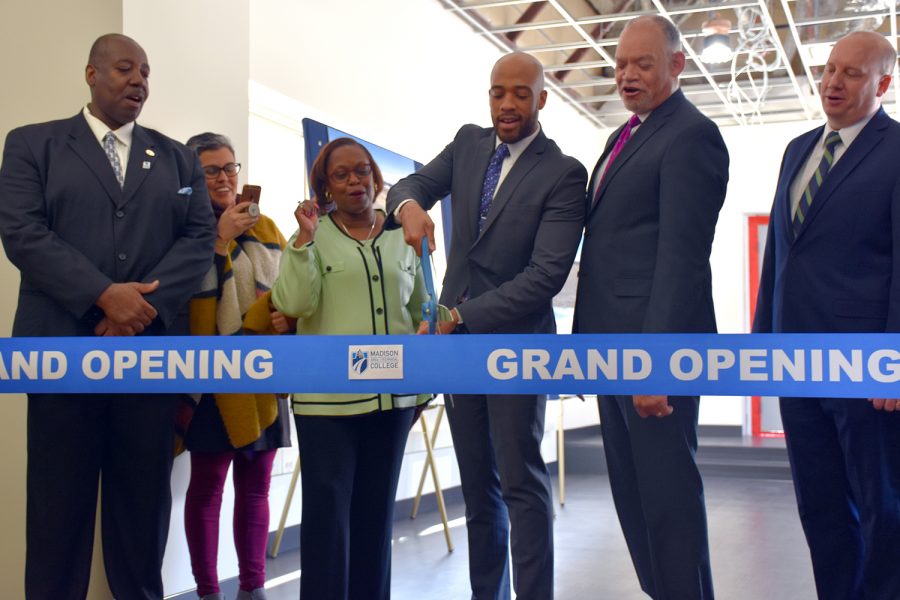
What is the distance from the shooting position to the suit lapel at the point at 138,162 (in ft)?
8.28

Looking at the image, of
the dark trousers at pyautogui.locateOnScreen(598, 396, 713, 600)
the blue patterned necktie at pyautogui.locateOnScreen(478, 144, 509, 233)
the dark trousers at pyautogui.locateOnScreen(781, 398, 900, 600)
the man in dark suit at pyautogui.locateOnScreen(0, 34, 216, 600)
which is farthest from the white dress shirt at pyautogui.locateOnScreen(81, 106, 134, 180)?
the dark trousers at pyautogui.locateOnScreen(781, 398, 900, 600)

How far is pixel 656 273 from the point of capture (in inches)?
86.2

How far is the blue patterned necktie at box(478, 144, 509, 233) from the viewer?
2484 millimetres

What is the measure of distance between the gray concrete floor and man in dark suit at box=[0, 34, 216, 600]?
1437mm

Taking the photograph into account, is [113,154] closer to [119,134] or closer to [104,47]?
[119,134]

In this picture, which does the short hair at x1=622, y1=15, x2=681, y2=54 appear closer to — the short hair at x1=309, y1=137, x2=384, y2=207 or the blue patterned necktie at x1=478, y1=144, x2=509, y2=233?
the blue patterned necktie at x1=478, y1=144, x2=509, y2=233

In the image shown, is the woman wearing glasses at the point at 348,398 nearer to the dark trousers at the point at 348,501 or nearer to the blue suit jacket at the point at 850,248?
the dark trousers at the point at 348,501

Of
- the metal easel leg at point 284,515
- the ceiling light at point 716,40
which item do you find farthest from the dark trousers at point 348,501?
the ceiling light at point 716,40

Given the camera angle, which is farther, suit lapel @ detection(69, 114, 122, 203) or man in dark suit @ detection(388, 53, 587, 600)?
suit lapel @ detection(69, 114, 122, 203)

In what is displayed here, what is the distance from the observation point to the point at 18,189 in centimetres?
244

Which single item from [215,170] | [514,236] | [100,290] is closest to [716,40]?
[215,170]

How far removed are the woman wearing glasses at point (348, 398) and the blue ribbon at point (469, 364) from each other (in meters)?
0.28

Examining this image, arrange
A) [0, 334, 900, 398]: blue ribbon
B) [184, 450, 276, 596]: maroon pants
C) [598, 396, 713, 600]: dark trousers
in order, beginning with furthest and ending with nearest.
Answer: [184, 450, 276, 596]: maroon pants
[598, 396, 713, 600]: dark trousers
[0, 334, 900, 398]: blue ribbon

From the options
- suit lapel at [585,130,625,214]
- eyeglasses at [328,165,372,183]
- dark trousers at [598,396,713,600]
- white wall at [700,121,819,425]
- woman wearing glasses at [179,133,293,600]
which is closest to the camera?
dark trousers at [598,396,713,600]
